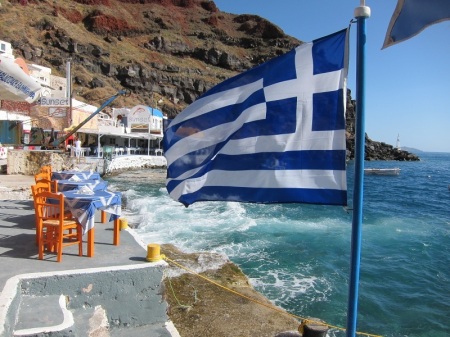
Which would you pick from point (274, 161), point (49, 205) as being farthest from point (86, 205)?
point (274, 161)

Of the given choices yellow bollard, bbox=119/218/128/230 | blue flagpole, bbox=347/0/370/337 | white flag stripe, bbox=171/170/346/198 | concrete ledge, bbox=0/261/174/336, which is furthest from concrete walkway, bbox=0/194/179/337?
blue flagpole, bbox=347/0/370/337

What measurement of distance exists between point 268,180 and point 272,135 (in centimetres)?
43

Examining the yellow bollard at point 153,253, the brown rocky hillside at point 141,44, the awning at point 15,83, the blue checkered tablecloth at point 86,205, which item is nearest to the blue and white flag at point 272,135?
the yellow bollard at point 153,253

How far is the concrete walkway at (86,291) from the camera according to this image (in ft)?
13.2

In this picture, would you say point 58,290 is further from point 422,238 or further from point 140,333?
point 422,238

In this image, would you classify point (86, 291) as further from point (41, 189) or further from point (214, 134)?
point (41, 189)

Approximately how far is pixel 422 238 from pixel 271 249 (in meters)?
8.41

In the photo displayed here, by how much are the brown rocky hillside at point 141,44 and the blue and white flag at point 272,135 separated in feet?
186

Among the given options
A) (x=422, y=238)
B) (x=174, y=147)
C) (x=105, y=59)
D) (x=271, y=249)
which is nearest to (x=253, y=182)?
(x=174, y=147)

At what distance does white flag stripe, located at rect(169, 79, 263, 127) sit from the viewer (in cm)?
379

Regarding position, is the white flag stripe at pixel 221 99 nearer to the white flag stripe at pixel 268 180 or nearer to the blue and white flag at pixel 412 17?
the white flag stripe at pixel 268 180

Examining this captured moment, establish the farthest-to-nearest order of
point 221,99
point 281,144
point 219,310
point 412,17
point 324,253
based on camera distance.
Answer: point 324,253 → point 219,310 → point 221,99 → point 281,144 → point 412,17

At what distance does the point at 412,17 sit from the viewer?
262cm

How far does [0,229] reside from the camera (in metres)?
6.63
